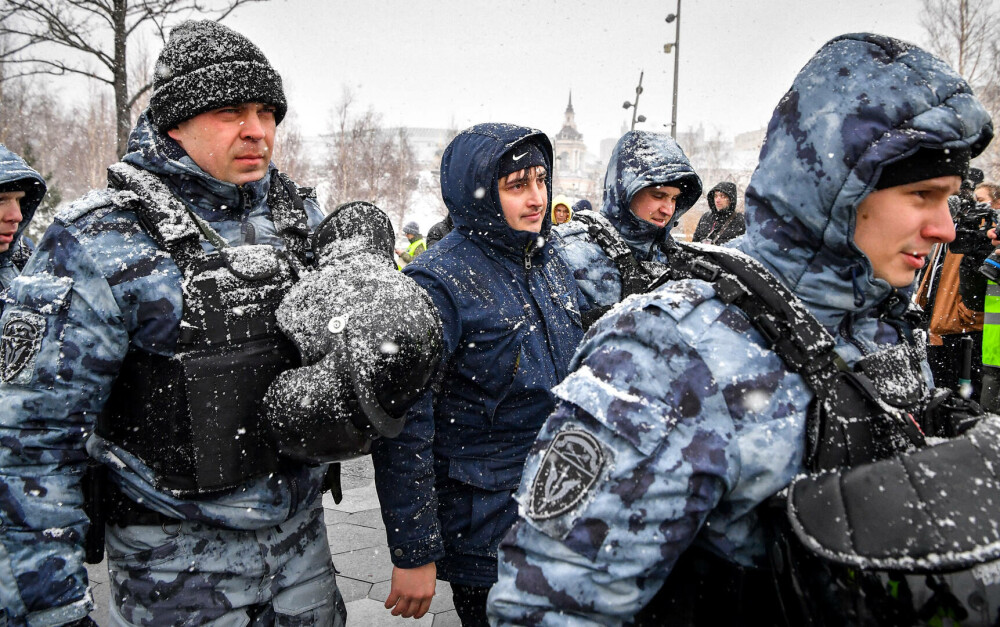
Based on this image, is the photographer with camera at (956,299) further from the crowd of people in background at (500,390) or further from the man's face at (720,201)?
the crowd of people in background at (500,390)

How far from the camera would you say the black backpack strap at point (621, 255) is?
321cm

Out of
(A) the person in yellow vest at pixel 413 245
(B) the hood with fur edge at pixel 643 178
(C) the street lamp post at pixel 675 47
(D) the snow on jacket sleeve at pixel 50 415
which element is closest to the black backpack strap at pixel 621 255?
(B) the hood with fur edge at pixel 643 178

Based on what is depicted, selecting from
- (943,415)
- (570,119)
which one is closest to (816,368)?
(943,415)

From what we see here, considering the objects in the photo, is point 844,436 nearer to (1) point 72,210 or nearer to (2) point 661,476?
(2) point 661,476

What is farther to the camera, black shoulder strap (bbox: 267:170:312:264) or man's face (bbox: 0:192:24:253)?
man's face (bbox: 0:192:24:253)

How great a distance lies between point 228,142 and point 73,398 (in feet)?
2.86

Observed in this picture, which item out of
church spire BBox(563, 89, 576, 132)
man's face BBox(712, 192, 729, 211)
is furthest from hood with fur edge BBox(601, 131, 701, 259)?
church spire BBox(563, 89, 576, 132)

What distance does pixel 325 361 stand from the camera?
1.65 m

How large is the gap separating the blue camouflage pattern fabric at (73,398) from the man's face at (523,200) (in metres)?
1.17

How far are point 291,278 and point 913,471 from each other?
1.66 m

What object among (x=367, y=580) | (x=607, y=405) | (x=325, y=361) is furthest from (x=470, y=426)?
(x=367, y=580)

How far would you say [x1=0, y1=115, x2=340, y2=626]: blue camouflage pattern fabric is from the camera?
1.61 meters

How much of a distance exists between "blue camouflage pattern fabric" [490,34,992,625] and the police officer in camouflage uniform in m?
0.95

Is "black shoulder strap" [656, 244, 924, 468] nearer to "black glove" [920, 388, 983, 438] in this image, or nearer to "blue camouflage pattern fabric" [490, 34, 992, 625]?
"blue camouflage pattern fabric" [490, 34, 992, 625]
